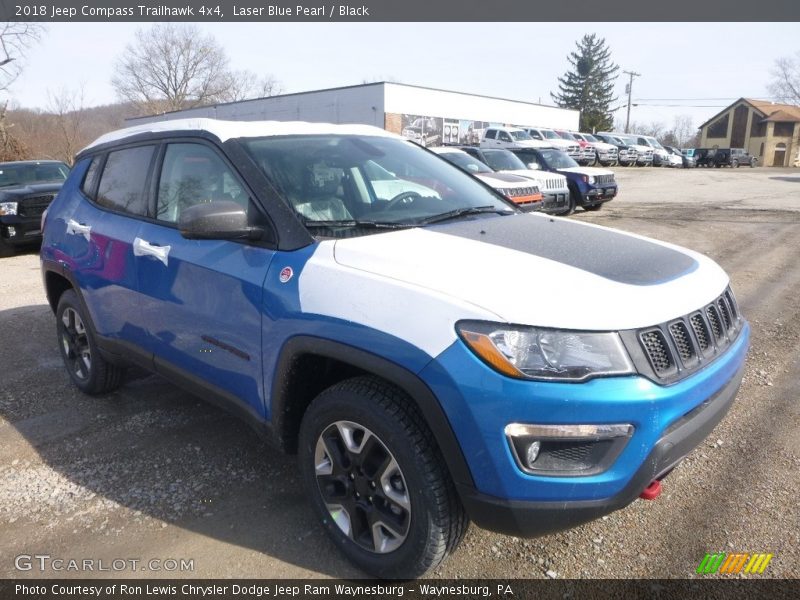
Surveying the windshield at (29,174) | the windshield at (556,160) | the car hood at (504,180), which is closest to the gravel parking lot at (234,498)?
the car hood at (504,180)

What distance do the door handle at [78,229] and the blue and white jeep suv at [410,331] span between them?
13.6 inches

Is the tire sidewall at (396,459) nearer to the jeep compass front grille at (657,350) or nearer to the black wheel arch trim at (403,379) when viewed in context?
the black wheel arch trim at (403,379)

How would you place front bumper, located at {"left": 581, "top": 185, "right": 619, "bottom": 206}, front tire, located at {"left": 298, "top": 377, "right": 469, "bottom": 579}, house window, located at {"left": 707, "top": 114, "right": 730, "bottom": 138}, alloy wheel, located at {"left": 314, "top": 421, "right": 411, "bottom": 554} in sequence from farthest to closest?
house window, located at {"left": 707, "top": 114, "right": 730, "bottom": 138} < front bumper, located at {"left": 581, "top": 185, "right": 619, "bottom": 206} < alloy wheel, located at {"left": 314, "top": 421, "right": 411, "bottom": 554} < front tire, located at {"left": 298, "top": 377, "right": 469, "bottom": 579}

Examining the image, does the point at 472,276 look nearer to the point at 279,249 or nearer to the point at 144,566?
the point at 279,249

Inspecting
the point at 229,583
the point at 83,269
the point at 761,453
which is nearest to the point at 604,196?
the point at 761,453

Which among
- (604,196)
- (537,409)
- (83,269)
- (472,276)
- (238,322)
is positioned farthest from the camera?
(604,196)

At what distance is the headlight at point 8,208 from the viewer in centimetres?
991

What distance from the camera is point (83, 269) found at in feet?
12.9

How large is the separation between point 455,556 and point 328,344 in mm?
1096

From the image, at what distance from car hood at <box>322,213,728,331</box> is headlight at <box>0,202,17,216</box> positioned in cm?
973

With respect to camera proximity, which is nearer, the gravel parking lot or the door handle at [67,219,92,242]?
the gravel parking lot

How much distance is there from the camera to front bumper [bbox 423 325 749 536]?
1.93m

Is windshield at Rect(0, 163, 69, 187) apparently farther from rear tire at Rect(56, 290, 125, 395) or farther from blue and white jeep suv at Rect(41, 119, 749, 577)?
blue and white jeep suv at Rect(41, 119, 749, 577)

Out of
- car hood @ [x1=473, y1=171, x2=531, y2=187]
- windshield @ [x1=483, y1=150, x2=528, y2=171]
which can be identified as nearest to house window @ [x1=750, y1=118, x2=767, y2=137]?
windshield @ [x1=483, y1=150, x2=528, y2=171]
